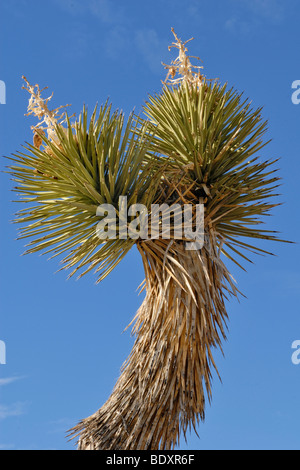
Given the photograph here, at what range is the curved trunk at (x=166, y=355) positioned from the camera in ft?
18.1

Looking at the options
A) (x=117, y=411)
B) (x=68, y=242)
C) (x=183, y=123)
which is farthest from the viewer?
(x=183, y=123)

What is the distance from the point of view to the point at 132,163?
5.91m

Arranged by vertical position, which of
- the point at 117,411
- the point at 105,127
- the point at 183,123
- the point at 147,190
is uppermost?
the point at 183,123

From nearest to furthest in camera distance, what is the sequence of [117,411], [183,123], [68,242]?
[117,411]
[68,242]
[183,123]

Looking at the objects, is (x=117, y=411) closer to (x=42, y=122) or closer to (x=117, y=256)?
(x=117, y=256)

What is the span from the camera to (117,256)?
594cm

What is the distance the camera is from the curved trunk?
18.1 ft

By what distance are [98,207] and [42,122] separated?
108 cm

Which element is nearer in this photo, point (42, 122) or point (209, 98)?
point (42, 122)

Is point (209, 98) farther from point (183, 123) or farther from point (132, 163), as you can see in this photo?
point (132, 163)

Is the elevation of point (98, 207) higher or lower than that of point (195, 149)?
lower

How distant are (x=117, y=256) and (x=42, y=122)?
1375 millimetres

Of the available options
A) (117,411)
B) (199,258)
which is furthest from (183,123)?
(117,411)

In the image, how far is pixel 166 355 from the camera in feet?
18.9
